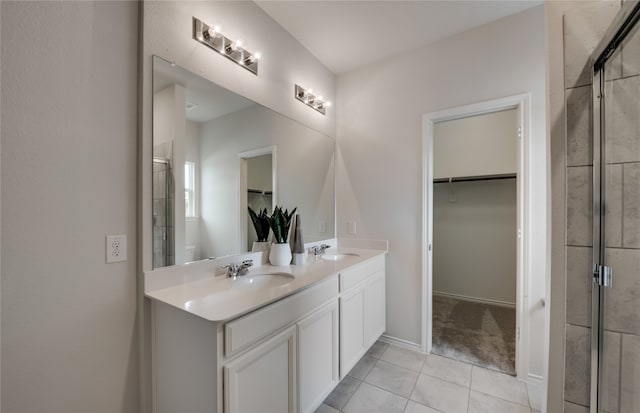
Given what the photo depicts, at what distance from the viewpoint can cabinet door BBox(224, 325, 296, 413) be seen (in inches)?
40.7

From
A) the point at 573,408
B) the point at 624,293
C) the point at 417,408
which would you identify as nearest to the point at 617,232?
the point at 624,293

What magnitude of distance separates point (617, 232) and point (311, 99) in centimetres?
217

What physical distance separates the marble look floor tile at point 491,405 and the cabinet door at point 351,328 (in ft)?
2.51

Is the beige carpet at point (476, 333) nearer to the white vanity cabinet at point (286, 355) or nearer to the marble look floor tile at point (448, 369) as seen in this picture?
the marble look floor tile at point (448, 369)

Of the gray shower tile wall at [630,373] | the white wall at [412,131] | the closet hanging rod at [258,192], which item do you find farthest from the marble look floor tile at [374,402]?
the closet hanging rod at [258,192]

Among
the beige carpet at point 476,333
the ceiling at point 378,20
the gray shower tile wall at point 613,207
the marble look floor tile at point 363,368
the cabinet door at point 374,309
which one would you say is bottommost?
the marble look floor tile at point 363,368

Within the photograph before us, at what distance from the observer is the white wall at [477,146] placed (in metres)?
3.02

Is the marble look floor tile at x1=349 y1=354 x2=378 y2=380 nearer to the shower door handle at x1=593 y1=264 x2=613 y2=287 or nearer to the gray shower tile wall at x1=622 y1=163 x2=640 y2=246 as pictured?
the shower door handle at x1=593 y1=264 x2=613 y2=287

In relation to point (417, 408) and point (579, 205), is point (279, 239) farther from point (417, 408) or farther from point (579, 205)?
point (579, 205)

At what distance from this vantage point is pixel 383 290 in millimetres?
2367

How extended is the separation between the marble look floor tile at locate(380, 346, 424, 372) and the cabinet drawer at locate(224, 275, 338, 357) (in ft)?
3.48

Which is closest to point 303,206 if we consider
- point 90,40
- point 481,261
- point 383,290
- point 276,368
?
point 383,290

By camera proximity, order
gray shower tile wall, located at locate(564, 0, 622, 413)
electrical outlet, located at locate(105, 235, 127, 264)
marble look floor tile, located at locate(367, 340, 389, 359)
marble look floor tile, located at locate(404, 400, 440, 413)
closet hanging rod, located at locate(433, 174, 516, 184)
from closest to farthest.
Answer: gray shower tile wall, located at locate(564, 0, 622, 413), electrical outlet, located at locate(105, 235, 127, 264), marble look floor tile, located at locate(404, 400, 440, 413), marble look floor tile, located at locate(367, 340, 389, 359), closet hanging rod, located at locate(433, 174, 516, 184)

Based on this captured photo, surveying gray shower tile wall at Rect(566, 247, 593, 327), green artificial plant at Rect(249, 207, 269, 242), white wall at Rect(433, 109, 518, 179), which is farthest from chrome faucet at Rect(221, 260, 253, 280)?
white wall at Rect(433, 109, 518, 179)
